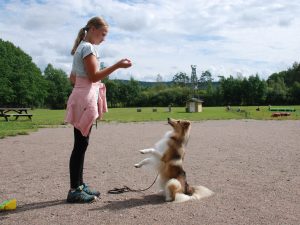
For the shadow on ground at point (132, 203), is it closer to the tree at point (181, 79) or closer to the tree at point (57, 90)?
the tree at point (57, 90)

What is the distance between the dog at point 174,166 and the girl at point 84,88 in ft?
3.71

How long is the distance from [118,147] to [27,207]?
6998 millimetres

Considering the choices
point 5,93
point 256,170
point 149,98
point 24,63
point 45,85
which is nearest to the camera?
point 256,170

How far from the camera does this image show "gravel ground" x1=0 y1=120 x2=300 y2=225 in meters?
5.00

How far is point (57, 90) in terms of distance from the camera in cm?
9506

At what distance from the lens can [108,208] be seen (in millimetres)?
5418

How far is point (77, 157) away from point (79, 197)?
0.57 m

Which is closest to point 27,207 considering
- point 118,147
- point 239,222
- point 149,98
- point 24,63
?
point 239,222

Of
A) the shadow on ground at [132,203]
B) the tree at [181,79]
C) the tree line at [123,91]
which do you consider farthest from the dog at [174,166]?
the tree at [181,79]

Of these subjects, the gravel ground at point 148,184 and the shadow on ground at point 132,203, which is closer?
the gravel ground at point 148,184

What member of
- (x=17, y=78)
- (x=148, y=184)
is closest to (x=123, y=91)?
(x=17, y=78)

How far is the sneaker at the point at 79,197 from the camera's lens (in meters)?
5.60

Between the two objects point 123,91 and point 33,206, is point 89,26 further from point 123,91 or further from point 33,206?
point 123,91

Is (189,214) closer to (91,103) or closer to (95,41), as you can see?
(91,103)
